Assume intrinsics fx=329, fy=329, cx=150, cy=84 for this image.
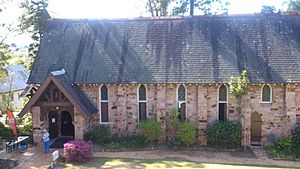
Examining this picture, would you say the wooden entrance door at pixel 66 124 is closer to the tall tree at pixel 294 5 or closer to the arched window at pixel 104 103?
the arched window at pixel 104 103

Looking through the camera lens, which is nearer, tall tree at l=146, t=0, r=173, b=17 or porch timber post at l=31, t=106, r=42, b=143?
porch timber post at l=31, t=106, r=42, b=143

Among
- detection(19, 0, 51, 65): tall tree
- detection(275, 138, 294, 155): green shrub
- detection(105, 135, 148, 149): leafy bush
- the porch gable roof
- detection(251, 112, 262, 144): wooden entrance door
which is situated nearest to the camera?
detection(275, 138, 294, 155): green shrub

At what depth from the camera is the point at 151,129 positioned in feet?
71.8

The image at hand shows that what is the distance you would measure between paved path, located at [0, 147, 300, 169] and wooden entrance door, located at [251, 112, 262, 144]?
112cm

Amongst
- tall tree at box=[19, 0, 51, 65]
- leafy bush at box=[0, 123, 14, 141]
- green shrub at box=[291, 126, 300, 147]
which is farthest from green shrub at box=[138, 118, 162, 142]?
tall tree at box=[19, 0, 51, 65]

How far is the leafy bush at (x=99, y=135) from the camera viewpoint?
74.7 ft

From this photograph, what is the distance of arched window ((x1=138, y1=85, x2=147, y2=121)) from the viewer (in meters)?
23.4

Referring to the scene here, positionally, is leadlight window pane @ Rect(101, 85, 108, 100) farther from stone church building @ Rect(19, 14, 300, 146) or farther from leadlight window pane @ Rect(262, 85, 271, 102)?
leadlight window pane @ Rect(262, 85, 271, 102)

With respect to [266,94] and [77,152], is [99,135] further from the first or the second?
[266,94]

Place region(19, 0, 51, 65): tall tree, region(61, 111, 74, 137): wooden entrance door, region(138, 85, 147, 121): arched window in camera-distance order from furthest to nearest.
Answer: region(19, 0, 51, 65): tall tree → region(61, 111, 74, 137): wooden entrance door → region(138, 85, 147, 121): arched window

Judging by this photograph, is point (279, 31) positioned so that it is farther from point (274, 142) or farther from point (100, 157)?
point (100, 157)

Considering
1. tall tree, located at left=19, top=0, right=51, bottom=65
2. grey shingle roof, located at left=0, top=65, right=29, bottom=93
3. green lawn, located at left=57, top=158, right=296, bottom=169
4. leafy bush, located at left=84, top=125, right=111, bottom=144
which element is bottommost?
green lawn, located at left=57, top=158, right=296, bottom=169

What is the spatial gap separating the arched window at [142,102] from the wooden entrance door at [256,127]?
24.6 ft

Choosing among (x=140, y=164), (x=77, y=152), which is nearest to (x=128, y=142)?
(x=140, y=164)
